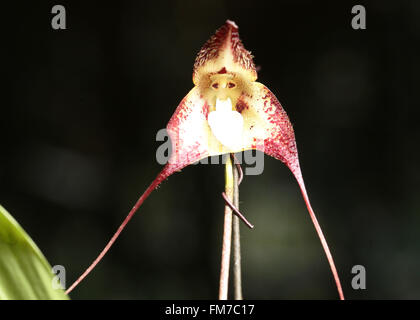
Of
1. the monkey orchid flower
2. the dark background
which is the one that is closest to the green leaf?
the monkey orchid flower

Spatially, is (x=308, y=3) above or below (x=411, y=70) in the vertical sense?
above

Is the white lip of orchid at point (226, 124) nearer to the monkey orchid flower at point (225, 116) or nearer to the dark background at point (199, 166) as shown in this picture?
the monkey orchid flower at point (225, 116)

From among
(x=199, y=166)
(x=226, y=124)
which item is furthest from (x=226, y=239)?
(x=199, y=166)

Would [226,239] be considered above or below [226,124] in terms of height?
below

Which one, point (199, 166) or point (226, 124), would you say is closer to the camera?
point (226, 124)

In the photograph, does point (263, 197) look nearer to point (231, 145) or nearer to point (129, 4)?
point (129, 4)

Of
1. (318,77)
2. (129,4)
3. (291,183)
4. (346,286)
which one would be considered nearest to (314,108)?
(318,77)

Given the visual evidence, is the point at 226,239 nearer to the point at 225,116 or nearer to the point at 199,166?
the point at 225,116
